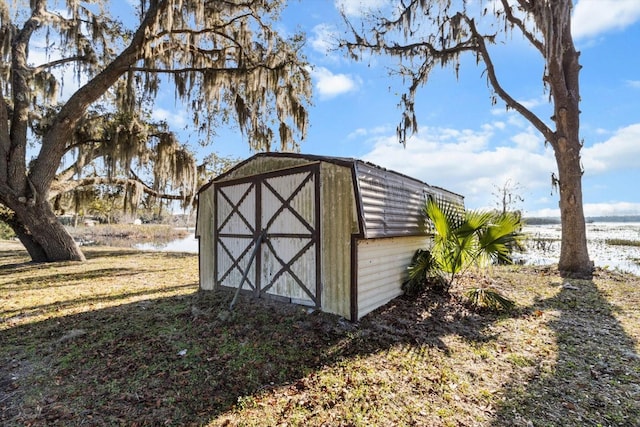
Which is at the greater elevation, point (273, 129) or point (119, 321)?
point (273, 129)

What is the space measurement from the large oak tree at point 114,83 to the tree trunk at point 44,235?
0.03 m

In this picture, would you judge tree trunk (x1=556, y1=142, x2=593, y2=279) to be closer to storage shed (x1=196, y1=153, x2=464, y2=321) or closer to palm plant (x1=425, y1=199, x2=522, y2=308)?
palm plant (x1=425, y1=199, x2=522, y2=308)

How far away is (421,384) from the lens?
11.6 feet

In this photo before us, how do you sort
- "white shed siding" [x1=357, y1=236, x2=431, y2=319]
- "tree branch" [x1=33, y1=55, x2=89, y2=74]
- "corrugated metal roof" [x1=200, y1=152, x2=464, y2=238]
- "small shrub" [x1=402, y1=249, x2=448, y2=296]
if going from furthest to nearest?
"tree branch" [x1=33, y1=55, x2=89, y2=74], "small shrub" [x1=402, y1=249, x2=448, y2=296], "white shed siding" [x1=357, y1=236, x2=431, y2=319], "corrugated metal roof" [x1=200, y1=152, x2=464, y2=238]

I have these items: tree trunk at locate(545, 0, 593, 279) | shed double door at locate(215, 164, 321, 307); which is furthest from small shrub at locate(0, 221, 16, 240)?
tree trunk at locate(545, 0, 593, 279)

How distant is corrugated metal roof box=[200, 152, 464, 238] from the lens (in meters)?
5.03

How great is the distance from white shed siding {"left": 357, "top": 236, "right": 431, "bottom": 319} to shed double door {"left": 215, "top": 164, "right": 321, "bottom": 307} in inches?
29.2

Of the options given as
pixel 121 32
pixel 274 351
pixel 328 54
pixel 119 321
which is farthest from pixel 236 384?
pixel 121 32

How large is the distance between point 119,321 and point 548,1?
Answer: 10885 mm

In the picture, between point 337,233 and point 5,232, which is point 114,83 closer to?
point 337,233

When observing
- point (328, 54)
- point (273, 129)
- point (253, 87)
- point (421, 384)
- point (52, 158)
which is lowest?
point (421, 384)

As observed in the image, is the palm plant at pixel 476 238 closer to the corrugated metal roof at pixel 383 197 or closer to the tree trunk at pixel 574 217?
the corrugated metal roof at pixel 383 197

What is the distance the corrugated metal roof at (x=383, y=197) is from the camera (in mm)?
5031

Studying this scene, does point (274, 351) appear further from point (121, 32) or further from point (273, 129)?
point (121, 32)
